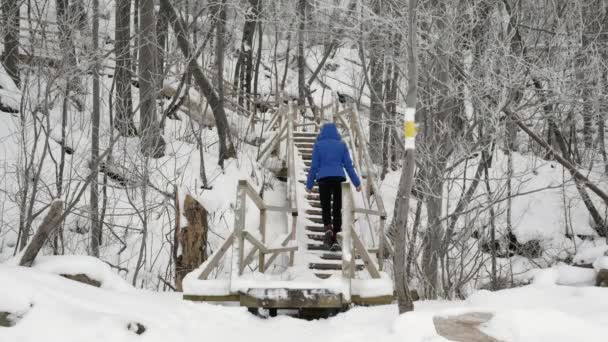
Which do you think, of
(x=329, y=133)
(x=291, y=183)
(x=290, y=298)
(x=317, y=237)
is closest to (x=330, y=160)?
(x=329, y=133)

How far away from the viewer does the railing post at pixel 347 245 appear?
6.53 meters

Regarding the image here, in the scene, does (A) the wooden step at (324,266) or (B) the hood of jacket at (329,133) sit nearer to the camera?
(B) the hood of jacket at (329,133)

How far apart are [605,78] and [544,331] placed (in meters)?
12.2

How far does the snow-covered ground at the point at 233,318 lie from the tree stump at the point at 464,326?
72 mm

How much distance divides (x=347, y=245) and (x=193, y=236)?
2989mm

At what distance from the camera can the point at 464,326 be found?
14.7ft

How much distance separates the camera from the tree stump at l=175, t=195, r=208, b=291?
8.69 m

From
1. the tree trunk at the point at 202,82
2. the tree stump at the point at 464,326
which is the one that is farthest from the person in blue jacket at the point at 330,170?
the tree trunk at the point at 202,82

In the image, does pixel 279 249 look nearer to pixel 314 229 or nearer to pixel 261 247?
pixel 261 247

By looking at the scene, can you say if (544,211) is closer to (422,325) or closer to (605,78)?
(605,78)

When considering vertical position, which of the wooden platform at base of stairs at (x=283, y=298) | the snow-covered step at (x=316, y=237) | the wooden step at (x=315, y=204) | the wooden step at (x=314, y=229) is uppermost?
the wooden step at (x=315, y=204)

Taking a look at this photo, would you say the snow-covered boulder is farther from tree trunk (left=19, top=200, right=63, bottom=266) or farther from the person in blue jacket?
tree trunk (left=19, top=200, right=63, bottom=266)

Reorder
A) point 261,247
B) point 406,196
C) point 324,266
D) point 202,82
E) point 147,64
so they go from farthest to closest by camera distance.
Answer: point 147,64 < point 202,82 < point 324,266 < point 261,247 < point 406,196

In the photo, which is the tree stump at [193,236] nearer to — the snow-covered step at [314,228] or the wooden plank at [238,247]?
the snow-covered step at [314,228]
